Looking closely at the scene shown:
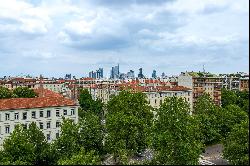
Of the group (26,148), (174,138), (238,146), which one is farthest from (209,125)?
(26,148)

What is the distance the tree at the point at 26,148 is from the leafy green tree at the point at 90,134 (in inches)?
234

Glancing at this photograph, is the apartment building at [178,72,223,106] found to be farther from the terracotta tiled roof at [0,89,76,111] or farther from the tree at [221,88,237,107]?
the terracotta tiled roof at [0,89,76,111]

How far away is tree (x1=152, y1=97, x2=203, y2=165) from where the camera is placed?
168ft

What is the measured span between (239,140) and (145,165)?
1688 centimetres

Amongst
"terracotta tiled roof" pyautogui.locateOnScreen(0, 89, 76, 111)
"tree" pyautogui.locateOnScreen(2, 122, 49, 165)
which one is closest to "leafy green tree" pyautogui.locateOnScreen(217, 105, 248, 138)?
"terracotta tiled roof" pyautogui.locateOnScreen(0, 89, 76, 111)

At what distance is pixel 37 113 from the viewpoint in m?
78.3

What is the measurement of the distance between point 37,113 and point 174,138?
109 feet

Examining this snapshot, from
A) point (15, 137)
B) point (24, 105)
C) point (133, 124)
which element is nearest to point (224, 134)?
point (133, 124)

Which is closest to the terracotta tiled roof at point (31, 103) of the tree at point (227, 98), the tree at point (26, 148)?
the tree at point (26, 148)

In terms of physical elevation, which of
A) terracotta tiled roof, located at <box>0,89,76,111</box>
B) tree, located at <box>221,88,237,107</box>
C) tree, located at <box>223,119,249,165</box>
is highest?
terracotta tiled roof, located at <box>0,89,76,111</box>

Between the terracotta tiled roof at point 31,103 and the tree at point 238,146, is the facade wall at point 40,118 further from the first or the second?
the tree at point 238,146

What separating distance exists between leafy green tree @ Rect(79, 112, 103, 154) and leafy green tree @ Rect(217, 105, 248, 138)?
29976 mm

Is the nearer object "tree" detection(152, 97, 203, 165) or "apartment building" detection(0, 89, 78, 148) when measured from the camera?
"tree" detection(152, 97, 203, 165)

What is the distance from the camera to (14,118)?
7600 centimetres
